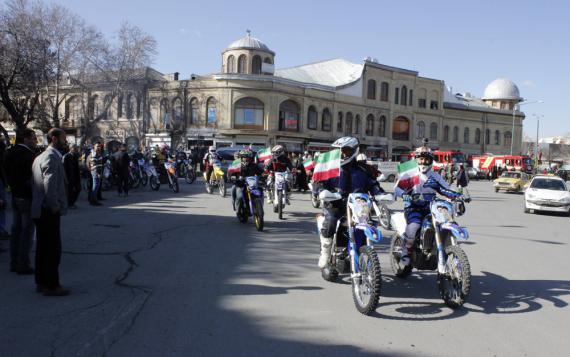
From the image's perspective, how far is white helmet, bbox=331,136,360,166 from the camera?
599cm

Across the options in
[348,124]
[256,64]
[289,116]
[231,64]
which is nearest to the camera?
[289,116]

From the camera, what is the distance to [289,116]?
5053cm

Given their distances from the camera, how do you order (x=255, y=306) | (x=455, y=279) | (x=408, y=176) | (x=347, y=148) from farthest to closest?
(x=408, y=176) → (x=347, y=148) → (x=255, y=306) → (x=455, y=279)

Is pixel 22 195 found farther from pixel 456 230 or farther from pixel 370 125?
pixel 370 125

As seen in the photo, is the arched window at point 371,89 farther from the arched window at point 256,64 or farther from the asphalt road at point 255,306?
the asphalt road at point 255,306

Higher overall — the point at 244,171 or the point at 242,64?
the point at 242,64

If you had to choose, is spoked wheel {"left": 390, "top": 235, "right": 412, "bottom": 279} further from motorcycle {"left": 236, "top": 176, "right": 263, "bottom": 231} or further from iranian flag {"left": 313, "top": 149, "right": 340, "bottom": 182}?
motorcycle {"left": 236, "top": 176, "right": 263, "bottom": 231}

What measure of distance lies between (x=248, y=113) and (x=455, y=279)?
143 ft

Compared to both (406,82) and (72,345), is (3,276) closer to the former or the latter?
(72,345)

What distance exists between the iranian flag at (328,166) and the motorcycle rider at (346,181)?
0.07 metres

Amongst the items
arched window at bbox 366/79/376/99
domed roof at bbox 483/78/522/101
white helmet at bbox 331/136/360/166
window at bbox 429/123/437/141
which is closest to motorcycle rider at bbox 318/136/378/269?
white helmet at bbox 331/136/360/166

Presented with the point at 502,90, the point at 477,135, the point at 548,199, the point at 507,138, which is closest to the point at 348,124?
the point at 477,135

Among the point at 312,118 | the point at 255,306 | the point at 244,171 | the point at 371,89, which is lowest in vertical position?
the point at 255,306

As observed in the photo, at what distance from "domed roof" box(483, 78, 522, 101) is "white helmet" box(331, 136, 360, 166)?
275 feet
